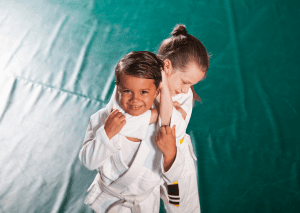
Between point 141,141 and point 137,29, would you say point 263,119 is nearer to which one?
point 141,141

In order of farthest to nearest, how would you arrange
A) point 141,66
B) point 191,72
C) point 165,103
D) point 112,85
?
point 112,85 → point 191,72 → point 165,103 → point 141,66

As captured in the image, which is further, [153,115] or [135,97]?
[153,115]

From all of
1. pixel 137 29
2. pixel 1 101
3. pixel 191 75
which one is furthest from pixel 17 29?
pixel 191 75

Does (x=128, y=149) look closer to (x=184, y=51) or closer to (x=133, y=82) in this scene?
(x=133, y=82)


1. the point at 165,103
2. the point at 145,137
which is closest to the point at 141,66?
the point at 165,103

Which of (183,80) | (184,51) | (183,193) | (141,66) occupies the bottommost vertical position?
(183,193)

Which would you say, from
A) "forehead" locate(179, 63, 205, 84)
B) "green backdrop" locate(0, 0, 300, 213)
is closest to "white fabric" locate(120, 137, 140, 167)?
"forehead" locate(179, 63, 205, 84)

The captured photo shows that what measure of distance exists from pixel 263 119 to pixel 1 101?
1.67 m

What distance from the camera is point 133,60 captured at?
62 centimetres

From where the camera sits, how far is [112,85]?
1542mm

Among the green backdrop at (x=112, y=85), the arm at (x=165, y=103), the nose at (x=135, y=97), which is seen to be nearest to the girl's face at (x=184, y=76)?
the arm at (x=165, y=103)

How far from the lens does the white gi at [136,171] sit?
2.34ft

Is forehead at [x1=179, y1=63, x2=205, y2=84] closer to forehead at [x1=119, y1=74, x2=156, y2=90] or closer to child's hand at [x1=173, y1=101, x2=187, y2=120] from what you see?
child's hand at [x1=173, y1=101, x2=187, y2=120]

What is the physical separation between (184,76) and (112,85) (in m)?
0.77
